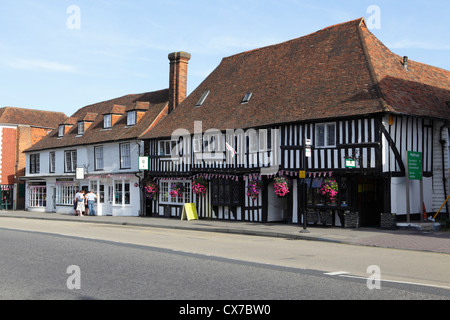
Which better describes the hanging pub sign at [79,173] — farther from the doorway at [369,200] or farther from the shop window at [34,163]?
the doorway at [369,200]

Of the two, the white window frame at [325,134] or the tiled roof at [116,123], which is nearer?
the white window frame at [325,134]

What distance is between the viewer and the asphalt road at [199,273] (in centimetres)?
708

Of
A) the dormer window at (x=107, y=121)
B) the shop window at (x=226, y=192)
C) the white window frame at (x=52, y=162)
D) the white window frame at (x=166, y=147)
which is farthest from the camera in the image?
the white window frame at (x=52, y=162)

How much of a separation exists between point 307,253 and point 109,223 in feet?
50.0

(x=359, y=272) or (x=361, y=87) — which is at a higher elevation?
(x=361, y=87)

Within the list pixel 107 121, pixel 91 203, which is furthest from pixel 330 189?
pixel 107 121

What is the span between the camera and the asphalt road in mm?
7082

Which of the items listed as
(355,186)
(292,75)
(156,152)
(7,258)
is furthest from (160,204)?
(7,258)

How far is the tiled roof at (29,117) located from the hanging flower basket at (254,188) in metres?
31.2

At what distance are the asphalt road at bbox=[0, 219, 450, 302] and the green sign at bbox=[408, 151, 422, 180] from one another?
659cm

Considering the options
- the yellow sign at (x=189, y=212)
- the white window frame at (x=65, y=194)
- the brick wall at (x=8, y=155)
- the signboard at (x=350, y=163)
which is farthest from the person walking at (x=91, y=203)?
the signboard at (x=350, y=163)

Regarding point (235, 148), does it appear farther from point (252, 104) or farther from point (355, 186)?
point (355, 186)

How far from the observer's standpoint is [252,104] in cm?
2431
